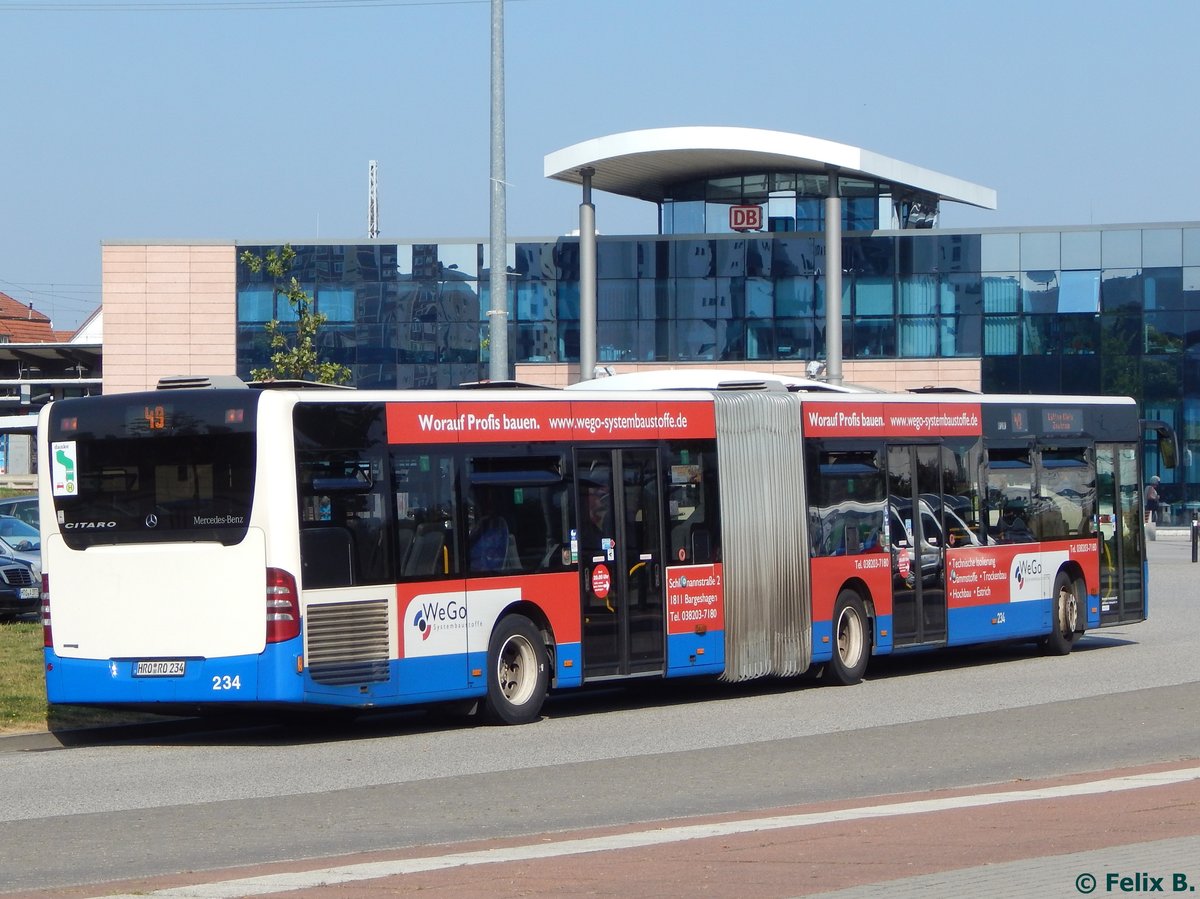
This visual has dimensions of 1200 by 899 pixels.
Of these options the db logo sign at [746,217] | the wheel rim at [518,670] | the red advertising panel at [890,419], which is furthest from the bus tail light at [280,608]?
the db logo sign at [746,217]

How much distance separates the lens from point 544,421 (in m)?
15.5

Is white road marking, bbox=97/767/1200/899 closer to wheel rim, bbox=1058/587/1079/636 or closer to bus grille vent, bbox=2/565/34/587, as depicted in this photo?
wheel rim, bbox=1058/587/1079/636

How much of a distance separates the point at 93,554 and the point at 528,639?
3.64m

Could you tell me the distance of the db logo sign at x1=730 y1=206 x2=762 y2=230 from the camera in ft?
188

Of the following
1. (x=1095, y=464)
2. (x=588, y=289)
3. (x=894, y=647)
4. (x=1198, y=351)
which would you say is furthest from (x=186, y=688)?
(x=1198, y=351)

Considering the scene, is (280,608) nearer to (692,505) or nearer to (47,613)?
(47,613)

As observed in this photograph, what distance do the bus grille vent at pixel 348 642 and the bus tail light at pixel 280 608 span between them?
0.17m

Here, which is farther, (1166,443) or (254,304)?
(254,304)

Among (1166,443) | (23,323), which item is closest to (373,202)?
(23,323)

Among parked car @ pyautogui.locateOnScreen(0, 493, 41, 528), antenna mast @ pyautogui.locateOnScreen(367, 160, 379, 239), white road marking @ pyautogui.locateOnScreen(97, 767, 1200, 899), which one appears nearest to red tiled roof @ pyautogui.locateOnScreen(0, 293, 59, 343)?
antenna mast @ pyautogui.locateOnScreen(367, 160, 379, 239)

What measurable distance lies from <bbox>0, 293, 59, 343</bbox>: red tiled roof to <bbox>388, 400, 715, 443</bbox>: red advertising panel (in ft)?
335

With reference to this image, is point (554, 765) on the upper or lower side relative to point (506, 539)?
lower

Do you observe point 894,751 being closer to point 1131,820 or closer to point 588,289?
point 1131,820

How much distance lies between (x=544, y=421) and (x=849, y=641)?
489cm
